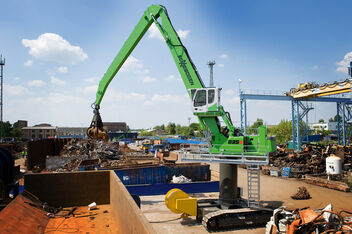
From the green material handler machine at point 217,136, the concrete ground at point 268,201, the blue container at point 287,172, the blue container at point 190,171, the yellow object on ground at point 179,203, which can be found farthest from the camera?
the blue container at point 287,172

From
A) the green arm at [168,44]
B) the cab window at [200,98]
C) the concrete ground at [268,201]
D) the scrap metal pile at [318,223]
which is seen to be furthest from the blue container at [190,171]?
the scrap metal pile at [318,223]

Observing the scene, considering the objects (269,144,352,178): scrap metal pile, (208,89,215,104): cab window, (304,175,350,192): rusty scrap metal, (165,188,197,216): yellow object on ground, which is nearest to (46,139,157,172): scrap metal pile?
(165,188,197,216): yellow object on ground

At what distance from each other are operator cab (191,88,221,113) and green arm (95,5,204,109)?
0.84 m

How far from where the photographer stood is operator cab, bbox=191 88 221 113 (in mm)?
11188

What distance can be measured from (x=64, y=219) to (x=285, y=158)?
24.8 meters

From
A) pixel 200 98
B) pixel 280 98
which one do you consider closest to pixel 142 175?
pixel 200 98

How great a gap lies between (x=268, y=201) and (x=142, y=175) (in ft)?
24.9

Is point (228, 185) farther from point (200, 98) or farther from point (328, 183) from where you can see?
point (328, 183)

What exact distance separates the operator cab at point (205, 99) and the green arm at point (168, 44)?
0.84 meters

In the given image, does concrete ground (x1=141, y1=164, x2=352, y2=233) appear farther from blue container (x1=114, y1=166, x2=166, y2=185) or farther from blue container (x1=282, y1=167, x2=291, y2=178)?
blue container (x1=114, y1=166, x2=166, y2=185)

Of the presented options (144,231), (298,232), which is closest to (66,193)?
(144,231)

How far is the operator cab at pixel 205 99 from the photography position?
1119cm

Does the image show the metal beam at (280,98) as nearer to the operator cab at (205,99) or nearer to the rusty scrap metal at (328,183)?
the rusty scrap metal at (328,183)

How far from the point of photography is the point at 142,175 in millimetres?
15484
